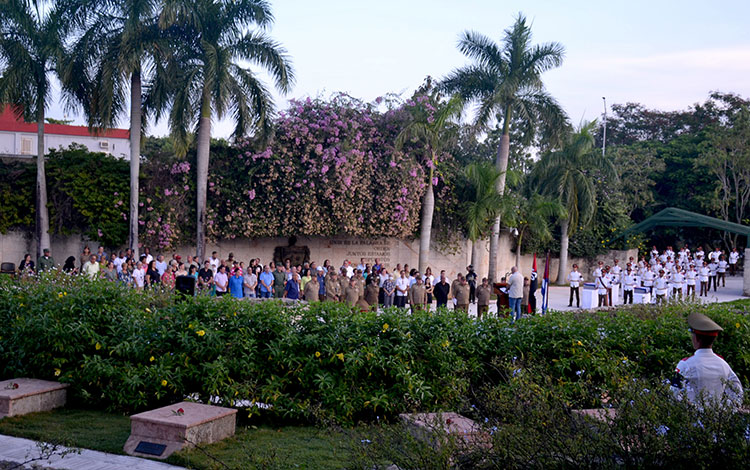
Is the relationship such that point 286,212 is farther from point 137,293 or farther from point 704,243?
point 704,243

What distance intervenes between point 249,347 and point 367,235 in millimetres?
19111

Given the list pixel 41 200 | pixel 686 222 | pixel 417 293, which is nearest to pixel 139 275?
pixel 41 200

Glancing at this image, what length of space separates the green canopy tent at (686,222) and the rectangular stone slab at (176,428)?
31.5m

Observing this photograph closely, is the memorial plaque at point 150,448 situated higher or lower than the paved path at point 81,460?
higher

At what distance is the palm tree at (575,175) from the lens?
31.2 metres

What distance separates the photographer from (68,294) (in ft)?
26.6

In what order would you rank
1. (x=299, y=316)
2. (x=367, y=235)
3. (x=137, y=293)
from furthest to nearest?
(x=367, y=235), (x=137, y=293), (x=299, y=316)

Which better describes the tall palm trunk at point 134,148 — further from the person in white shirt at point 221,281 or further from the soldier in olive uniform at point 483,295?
the soldier in olive uniform at point 483,295

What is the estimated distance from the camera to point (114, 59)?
20344mm

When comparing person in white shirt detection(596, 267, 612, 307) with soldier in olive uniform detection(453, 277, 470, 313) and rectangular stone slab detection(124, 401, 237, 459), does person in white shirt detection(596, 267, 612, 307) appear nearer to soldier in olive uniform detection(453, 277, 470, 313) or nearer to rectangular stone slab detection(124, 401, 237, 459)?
soldier in olive uniform detection(453, 277, 470, 313)

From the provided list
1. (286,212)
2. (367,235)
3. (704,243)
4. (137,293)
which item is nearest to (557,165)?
(367,235)

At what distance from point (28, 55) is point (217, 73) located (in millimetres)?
5795

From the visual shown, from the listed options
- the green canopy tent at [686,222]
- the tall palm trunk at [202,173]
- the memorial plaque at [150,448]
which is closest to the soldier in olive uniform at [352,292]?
the tall palm trunk at [202,173]

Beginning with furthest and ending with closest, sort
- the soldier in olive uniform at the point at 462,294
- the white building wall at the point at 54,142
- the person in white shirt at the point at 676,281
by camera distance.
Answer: the white building wall at the point at 54,142 → the person in white shirt at the point at 676,281 → the soldier in olive uniform at the point at 462,294
